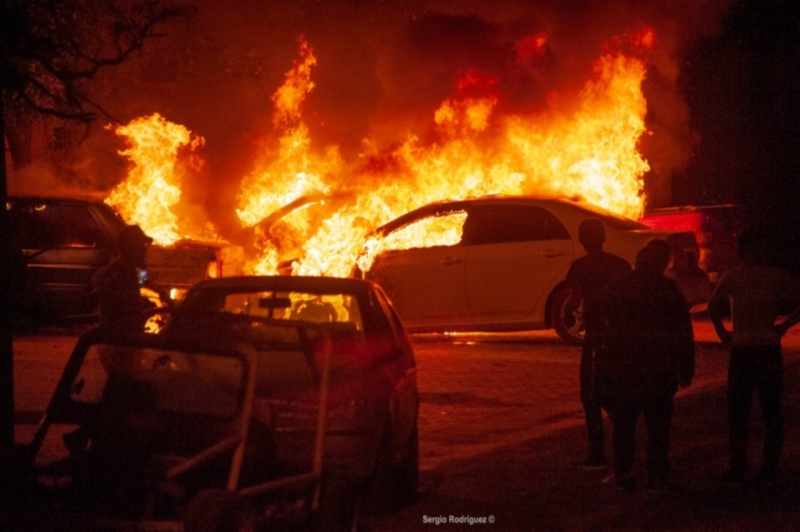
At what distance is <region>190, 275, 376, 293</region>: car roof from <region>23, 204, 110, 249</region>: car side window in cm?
757

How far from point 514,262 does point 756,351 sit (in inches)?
239

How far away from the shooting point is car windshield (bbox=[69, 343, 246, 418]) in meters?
5.50

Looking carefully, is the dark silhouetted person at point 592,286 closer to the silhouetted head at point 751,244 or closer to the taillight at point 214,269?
the silhouetted head at point 751,244

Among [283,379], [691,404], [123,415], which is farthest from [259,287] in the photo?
[691,404]

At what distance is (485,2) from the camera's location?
60.9 feet

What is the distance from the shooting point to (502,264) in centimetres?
1372

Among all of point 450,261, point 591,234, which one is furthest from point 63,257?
point 591,234

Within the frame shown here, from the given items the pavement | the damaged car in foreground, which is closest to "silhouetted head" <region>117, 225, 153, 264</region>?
the damaged car in foreground

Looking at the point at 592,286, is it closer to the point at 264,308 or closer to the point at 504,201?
the point at 264,308

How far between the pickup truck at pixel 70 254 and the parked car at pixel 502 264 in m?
1.97

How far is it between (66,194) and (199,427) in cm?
1049

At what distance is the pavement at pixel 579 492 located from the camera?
6797 mm

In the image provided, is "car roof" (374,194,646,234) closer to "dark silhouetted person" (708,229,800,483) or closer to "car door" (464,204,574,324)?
"car door" (464,204,574,324)

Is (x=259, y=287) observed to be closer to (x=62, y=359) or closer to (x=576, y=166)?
(x=62, y=359)
